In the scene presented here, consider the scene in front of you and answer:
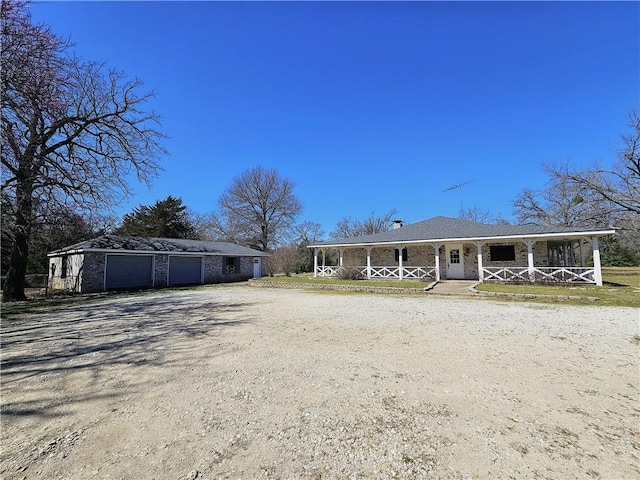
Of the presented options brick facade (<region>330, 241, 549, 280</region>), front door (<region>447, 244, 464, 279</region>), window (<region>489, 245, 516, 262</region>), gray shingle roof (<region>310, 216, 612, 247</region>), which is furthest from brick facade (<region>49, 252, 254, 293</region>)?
window (<region>489, 245, 516, 262</region>)

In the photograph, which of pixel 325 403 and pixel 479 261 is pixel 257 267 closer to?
pixel 479 261

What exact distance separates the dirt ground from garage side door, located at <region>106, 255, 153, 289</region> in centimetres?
1327

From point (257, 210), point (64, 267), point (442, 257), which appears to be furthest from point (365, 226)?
point (64, 267)

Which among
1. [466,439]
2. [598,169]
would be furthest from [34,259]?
[598,169]

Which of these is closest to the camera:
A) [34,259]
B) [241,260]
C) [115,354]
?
[115,354]

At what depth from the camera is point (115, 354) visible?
5258 mm

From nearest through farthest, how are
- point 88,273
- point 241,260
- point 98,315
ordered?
point 98,315
point 88,273
point 241,260

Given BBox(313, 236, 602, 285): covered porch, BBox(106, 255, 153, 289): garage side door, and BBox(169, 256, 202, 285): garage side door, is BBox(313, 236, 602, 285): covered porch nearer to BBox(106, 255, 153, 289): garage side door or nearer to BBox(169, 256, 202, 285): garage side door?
BBox(169, 256, 202, 285): garage side door

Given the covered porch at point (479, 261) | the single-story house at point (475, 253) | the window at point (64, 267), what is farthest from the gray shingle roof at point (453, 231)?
the window at point (64, 267)

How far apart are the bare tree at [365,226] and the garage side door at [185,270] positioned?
27560 millimetres

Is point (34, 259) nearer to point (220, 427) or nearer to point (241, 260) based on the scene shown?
point (241, 260)

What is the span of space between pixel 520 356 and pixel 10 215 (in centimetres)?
1230

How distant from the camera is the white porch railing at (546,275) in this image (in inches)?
604

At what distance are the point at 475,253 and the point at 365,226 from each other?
1119 inches
